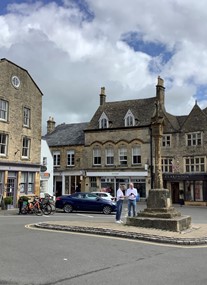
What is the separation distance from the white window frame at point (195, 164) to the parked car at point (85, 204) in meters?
17.5

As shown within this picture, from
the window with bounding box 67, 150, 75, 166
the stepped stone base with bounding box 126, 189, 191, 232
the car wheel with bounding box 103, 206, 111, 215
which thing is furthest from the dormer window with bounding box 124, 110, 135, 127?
the stepped stone base with bounding box 126, 189, 191, 232

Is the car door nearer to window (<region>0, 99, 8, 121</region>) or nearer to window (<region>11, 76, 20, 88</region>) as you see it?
window (<region>0, 99, 8, 121</region>)

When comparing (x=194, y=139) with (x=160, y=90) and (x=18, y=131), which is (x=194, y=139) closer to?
(x=160, y=90)

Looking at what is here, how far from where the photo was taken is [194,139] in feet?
131

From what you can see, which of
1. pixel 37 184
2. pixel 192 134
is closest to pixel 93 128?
pixel 192 134

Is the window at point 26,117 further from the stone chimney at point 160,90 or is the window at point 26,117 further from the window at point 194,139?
the window at point 194,139

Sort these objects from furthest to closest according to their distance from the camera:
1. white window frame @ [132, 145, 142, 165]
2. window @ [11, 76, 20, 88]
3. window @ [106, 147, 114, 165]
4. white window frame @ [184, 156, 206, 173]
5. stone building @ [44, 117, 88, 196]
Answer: stone building @ [44, 117, 88, 196] → window @ [106, 147, 114, 165] → white window frame @ [132, 145, 142, 165] → white window frame @ [184, 156, 206, 173] → window @ [11, 76, 20, 88]

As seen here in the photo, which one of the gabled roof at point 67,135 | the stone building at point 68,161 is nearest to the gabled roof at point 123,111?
the gabled roof at point 67,135

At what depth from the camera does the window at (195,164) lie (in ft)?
128

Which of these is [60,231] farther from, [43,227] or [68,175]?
[68,175]

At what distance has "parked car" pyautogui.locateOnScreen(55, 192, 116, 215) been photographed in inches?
960

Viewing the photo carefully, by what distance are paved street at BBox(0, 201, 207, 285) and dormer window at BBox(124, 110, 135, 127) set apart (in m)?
30.9

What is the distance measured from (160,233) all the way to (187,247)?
6.34ft

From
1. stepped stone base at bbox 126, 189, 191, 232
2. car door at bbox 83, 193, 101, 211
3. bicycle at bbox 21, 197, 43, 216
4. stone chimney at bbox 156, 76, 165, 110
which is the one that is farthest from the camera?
stone chimney at bbox 156, 76, 165, 110
